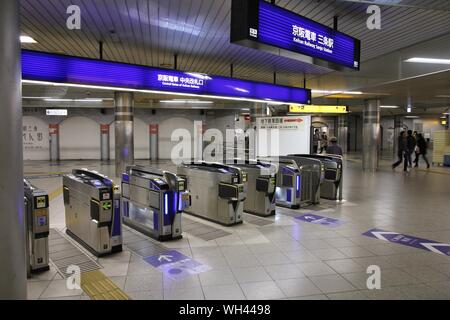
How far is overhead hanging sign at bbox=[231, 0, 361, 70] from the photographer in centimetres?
341

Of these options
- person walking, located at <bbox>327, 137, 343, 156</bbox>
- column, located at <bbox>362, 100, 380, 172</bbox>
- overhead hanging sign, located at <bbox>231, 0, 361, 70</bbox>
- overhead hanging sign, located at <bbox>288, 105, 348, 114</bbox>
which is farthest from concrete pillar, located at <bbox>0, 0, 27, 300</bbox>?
column, located at <bbox>362, 100, 380, 172</bbox>

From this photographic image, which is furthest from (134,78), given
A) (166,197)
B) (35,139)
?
(35,139)

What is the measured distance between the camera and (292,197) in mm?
7625

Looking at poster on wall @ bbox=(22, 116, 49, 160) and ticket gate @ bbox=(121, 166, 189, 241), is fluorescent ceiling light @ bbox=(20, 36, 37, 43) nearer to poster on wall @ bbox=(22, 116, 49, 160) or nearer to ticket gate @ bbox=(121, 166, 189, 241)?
ticket gate @ bbox=(121, 166, 189, 241)

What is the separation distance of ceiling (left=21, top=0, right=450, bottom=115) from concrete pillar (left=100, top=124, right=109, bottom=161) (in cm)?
1168

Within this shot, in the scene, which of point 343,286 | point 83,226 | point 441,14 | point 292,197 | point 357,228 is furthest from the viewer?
point 292,197

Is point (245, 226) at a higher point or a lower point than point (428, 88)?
lower

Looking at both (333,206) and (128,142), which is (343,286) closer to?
(333,206)

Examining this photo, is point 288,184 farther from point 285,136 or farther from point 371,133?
point 371,133

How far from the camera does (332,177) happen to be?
8508mm

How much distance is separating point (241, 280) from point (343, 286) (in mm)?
1099

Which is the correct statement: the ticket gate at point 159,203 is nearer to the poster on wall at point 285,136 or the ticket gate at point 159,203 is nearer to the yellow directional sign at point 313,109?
the poster on wall at point 285,136

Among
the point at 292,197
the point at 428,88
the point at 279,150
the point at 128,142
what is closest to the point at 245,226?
the point at 292,197

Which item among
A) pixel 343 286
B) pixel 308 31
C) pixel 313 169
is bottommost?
pixel 343 286
